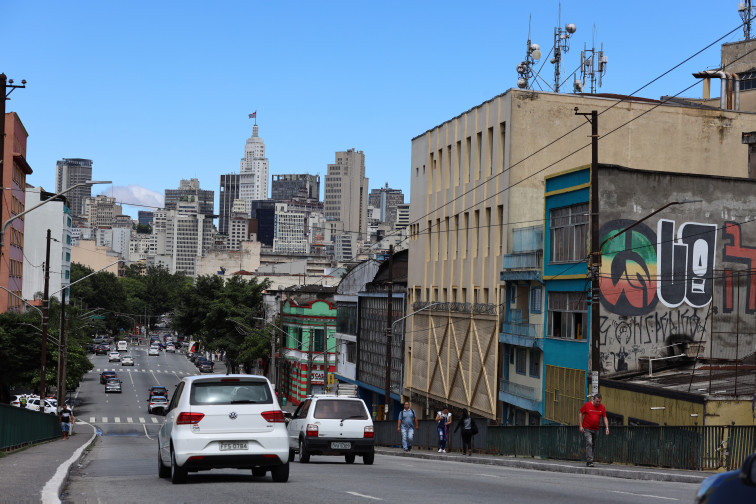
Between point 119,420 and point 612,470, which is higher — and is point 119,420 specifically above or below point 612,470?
below

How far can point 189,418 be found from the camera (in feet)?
48.4

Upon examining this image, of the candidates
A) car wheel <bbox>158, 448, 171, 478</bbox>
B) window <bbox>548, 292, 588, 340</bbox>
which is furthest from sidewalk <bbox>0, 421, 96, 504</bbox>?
window <bbox>548, 292, 588, 340</bbox>

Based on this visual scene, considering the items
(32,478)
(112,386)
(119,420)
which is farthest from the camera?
(112,386)

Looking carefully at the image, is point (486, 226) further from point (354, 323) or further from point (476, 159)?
point (354, 323)

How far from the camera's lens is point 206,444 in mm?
14719

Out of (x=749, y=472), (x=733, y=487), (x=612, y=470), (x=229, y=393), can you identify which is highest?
(x=749, y=472)

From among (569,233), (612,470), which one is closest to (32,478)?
(612,470)

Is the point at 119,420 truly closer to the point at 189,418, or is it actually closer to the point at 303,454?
the point at 303,454

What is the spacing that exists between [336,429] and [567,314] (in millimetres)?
16620

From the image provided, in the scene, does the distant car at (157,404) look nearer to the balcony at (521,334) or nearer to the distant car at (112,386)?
the distant car at (112,386)

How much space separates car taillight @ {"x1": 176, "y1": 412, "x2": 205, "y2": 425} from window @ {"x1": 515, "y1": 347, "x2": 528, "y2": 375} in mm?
28127

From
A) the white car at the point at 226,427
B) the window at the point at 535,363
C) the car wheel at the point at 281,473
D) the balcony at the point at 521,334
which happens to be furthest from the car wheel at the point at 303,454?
the window at the point at 535,363

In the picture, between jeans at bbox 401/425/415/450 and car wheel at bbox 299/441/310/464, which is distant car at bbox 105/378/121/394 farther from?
car wheel at bbox 299/441/310/464

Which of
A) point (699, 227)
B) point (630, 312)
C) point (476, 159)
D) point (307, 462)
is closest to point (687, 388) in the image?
point (630, 312)
